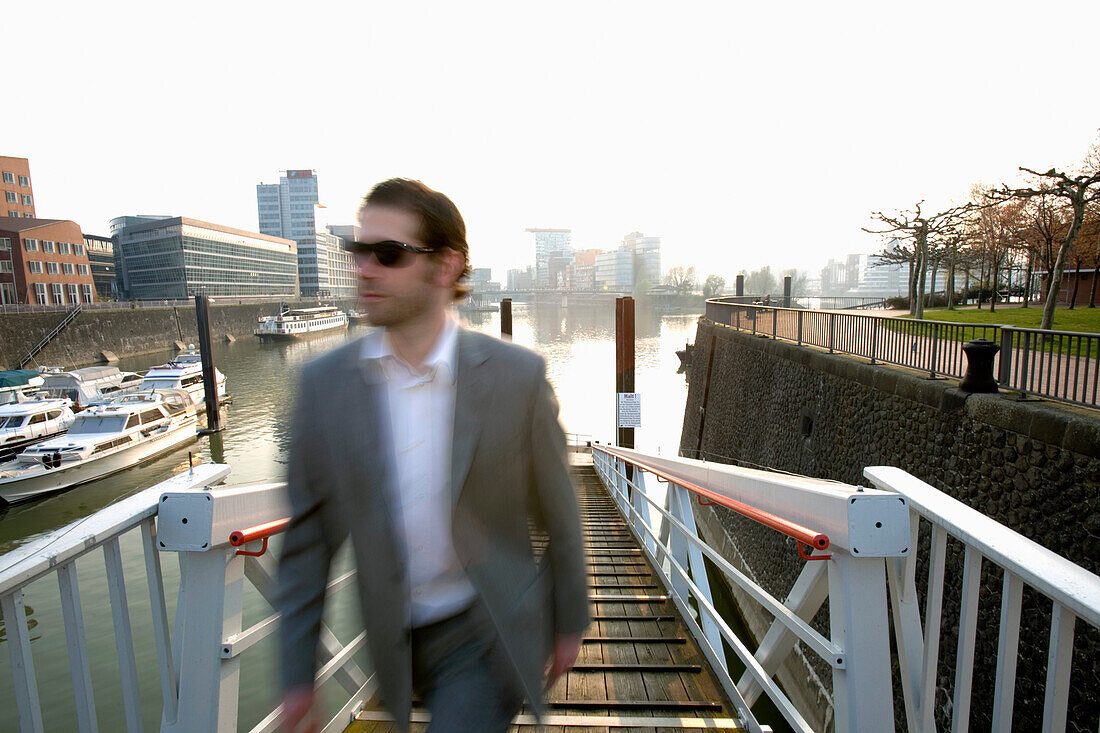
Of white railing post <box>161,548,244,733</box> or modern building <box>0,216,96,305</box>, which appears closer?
white railing post <box>161,548,244,733</box>

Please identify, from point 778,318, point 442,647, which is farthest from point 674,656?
point 778,318

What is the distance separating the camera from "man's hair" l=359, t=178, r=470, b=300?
122 centimetres

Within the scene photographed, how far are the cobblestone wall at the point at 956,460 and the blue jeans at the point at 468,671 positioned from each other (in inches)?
149

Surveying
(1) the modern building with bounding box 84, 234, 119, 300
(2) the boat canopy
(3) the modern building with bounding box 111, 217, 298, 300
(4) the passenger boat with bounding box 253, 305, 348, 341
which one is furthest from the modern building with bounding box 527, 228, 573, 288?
(2) the boat canopy

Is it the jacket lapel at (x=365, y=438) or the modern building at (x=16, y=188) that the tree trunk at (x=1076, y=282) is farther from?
the modern building at (x=16, y=188)

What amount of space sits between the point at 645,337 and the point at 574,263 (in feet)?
159

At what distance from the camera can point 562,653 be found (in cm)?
126

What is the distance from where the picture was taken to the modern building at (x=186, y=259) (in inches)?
2288

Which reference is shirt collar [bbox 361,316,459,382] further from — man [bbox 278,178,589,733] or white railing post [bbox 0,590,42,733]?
white railing post [bbox 0,590,42,733]

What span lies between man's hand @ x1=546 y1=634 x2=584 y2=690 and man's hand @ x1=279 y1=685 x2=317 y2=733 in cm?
49

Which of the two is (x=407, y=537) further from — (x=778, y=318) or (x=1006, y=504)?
(x=778, y=318)

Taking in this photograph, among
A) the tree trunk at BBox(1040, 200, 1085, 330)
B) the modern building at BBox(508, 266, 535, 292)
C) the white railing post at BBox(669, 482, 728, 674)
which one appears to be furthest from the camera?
the modern building at BBox(508, 266, 535, 292)

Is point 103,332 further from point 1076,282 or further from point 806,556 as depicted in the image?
point 1076,282

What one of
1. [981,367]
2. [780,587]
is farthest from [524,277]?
[981,367]
